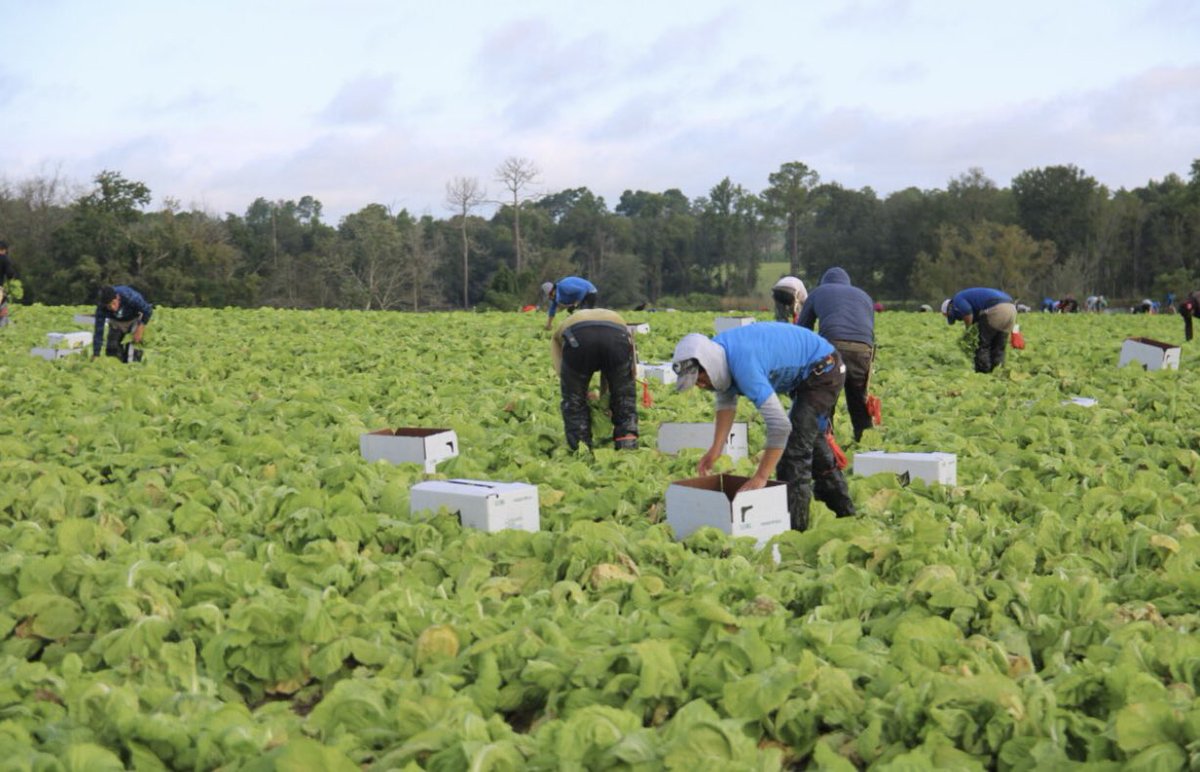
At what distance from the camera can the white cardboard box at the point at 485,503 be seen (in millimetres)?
6133

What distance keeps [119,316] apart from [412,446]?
324 inches

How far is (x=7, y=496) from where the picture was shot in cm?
675

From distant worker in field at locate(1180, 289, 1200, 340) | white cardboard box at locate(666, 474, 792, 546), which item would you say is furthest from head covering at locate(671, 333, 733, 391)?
distant worker in field at locate(1180, 289, 1200, 340)

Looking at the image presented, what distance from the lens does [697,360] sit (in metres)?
5.88

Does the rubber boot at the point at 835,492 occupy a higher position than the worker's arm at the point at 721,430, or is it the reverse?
the worker's arm at the point at 721,430

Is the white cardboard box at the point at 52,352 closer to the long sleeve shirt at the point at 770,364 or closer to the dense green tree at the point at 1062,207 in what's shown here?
the long sleeve shirt at the point at 770,364

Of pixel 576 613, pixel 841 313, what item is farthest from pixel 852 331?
pixel 576 613

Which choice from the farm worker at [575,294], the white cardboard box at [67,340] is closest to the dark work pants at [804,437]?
Answer: the farm worker at [575,294]

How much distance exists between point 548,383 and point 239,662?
8.72m

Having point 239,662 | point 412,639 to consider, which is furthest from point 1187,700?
point 239,662

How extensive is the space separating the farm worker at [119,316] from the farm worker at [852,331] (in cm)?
900

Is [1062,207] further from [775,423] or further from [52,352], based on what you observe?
[775,423]

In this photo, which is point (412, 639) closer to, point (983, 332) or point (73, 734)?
point (73, 734)

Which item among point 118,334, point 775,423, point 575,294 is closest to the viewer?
point 775,423
